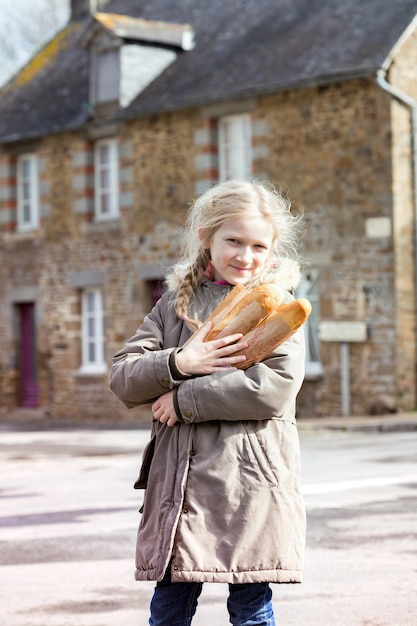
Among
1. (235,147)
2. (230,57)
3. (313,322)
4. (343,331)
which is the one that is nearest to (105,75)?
(230,57)

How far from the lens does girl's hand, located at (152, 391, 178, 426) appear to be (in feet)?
12.1

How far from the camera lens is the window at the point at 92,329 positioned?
24484mm

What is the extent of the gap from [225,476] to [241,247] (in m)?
0.71

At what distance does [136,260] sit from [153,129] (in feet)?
8.04

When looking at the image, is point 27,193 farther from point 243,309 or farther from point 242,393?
point 242,393

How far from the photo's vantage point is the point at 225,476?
3619mm

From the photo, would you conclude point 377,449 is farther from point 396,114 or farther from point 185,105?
point 185,105

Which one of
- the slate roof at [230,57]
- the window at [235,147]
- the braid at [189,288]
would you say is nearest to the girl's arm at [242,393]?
the braid at [189,288]

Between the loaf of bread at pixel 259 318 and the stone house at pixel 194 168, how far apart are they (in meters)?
15.7

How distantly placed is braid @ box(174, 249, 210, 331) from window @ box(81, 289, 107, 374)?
67.4 feet

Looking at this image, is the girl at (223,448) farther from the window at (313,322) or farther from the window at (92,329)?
the window at (92,329)

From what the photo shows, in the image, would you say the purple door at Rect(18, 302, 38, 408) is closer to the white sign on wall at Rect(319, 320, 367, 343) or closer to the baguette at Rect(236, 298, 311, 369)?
the white sign on wall at Rect(319, 320, 367, 343)

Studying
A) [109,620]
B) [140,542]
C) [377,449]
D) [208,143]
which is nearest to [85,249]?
[208,143]

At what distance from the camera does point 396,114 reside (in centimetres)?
1997
